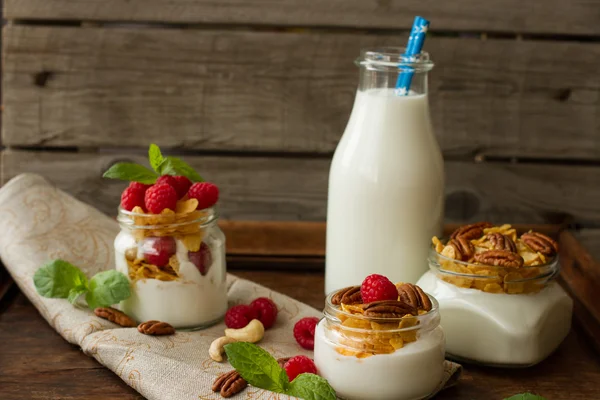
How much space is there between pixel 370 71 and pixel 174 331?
0.48 metres

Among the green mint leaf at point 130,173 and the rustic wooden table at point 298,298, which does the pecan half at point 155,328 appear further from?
the green mint leaf at point 130,173

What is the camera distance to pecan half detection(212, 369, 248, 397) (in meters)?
0.91

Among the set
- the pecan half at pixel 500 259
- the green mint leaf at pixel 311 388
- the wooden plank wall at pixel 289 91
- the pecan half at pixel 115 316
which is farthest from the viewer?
the wooden plank wall at pixel 289 91

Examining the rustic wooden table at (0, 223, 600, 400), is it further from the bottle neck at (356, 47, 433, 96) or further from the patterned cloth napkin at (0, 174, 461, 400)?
the bottle neck at (356, 47, 433, 96)

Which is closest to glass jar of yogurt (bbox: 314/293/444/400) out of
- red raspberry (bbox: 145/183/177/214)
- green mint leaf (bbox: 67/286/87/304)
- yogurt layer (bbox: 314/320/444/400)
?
yogurt layer (bbox: 314/320/444/400)

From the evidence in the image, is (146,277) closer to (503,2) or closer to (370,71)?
(370,71)

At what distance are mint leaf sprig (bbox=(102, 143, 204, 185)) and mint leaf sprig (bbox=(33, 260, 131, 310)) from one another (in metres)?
0.14

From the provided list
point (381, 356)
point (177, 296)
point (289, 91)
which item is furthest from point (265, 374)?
point (289, 91)

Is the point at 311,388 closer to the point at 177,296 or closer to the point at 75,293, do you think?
the point at 177,296

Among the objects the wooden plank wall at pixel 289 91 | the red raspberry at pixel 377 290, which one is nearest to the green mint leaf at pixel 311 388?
the red raspberry at pixel 377 290

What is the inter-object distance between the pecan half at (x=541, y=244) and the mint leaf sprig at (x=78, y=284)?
58 centimetres

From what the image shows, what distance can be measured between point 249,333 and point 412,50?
19.0 inches

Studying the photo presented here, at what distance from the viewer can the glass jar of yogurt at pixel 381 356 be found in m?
0.90

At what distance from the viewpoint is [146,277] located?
113 centimetres
